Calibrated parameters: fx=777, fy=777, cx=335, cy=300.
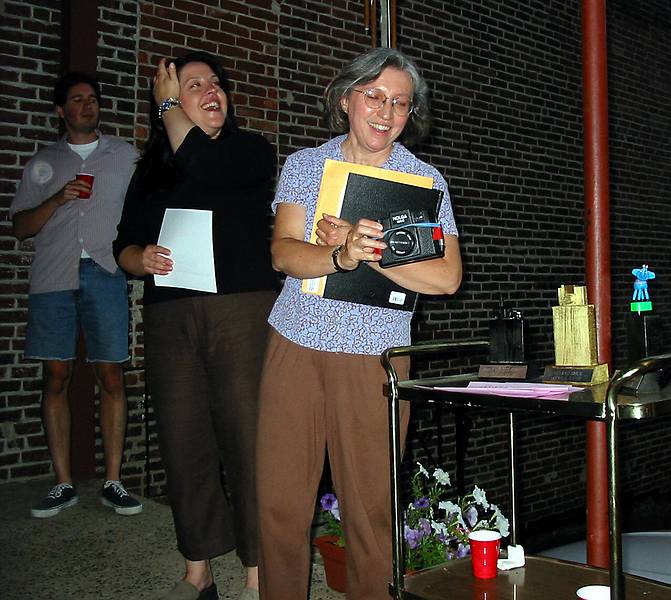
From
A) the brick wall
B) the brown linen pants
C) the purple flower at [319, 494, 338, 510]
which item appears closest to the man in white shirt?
the brick wall

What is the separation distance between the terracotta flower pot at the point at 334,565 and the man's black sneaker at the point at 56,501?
1.18 meters

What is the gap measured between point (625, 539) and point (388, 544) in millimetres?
1517

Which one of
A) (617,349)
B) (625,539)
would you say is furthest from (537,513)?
(625,539)

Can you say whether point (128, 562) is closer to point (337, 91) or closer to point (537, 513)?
point (337, 91)

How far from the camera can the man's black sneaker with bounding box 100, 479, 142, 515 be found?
10.6 feet

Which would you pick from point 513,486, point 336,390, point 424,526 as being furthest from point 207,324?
point 424,526

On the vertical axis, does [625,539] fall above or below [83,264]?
below

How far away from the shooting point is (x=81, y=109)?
11.5 ft

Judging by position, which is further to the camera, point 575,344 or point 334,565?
point 334,565

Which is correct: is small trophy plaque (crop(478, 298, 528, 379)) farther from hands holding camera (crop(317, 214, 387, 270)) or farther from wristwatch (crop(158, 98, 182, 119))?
wristwatch (crop(158, 98, 182, 119))

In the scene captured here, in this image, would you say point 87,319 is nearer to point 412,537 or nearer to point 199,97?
point 199,97

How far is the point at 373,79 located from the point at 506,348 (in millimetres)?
661

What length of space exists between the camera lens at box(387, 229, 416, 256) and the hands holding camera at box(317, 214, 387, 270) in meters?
0.02

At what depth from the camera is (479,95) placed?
6129 mm
